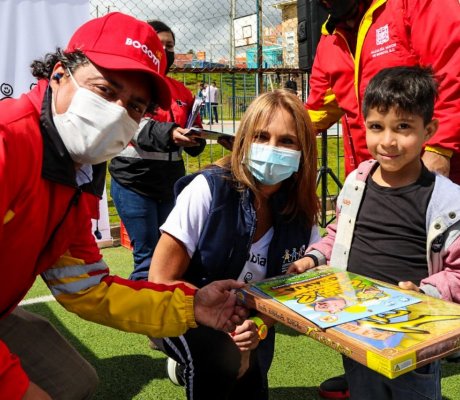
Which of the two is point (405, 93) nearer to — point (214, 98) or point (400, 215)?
point (400, 215)

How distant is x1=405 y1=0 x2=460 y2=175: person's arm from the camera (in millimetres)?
2086

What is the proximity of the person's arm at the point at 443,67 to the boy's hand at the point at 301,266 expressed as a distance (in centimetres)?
68

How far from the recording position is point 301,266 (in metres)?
1.82

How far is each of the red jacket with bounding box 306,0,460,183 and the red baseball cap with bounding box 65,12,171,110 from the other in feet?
3.94

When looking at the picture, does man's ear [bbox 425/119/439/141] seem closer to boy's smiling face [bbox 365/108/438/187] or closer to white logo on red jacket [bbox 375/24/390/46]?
boy's smiling face [bbox 365/108/438/187]

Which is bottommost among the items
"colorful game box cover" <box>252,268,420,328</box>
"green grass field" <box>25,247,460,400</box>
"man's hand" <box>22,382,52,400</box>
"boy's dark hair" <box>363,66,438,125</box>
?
"green grass field" <box>25,247,460,400</box>

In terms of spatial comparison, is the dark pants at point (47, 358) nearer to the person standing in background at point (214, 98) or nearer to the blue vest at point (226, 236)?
the blue vest at point (226, 236)

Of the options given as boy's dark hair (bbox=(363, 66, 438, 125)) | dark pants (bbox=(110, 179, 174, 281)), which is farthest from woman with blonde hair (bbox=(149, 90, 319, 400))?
dark pants (bbox=(110, 179, 174, 281))

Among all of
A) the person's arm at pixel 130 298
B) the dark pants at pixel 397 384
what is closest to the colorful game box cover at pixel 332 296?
the person's arm at pixel 130 298

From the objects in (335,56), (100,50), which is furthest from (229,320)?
(335,56)

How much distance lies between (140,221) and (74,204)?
165cm

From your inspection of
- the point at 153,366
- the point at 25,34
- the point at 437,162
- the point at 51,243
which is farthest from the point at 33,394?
the point at 25,34

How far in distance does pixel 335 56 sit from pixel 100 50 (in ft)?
5.14

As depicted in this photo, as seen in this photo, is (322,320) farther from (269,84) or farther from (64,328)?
(269,84)
